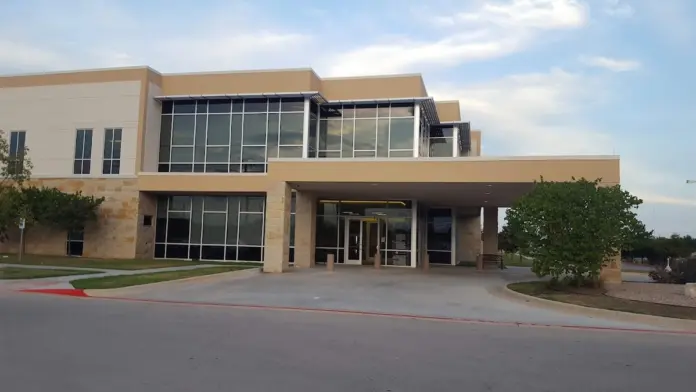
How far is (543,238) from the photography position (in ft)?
58.7

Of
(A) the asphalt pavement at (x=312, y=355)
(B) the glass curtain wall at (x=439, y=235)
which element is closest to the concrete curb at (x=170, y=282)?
(A) the asphalt pavement at (x=312, y=355)

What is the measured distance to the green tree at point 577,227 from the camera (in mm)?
16984

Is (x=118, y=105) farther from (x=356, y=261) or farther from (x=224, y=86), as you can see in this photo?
(x=356, y=261)

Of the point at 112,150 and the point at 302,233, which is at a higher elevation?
the point at 112,150

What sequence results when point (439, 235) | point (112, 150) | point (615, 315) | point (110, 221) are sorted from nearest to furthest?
point (615, 315) < point (110, 221) < point (112, 150) < point (439, 235)

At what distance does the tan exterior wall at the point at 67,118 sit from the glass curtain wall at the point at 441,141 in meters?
17.8

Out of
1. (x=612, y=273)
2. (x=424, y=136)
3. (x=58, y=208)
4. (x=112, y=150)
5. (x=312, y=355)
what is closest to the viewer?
(x=312, y=355)

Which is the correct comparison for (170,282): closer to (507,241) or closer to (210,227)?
(210,227)

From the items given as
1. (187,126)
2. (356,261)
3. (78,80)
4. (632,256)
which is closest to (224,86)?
(187,126)

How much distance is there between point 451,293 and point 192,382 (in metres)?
12.5

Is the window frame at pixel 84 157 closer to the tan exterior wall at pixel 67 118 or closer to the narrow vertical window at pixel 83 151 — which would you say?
the narrow vertical window at pixel 83 151

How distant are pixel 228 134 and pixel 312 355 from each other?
82.0 ft

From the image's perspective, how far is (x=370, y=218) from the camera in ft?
102

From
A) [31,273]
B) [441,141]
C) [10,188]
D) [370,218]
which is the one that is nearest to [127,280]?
[31,273]
